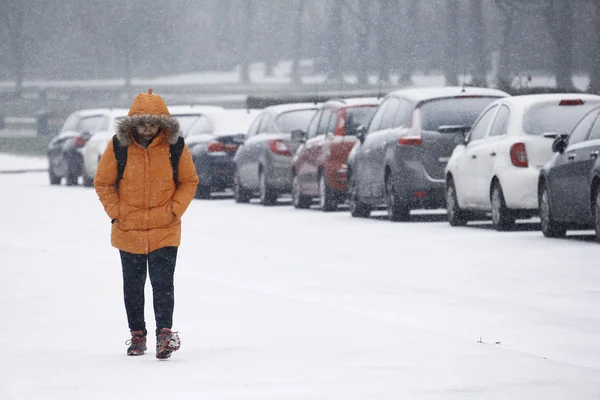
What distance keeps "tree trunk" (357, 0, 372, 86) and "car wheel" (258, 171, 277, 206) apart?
257 ft

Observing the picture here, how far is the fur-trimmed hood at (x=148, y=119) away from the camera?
10500mm

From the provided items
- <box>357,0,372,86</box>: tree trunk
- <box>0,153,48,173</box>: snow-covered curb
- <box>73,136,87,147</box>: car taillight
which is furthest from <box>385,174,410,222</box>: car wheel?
<box>357,0,372,86</box>: tree trunk

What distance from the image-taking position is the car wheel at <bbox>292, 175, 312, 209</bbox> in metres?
28.7

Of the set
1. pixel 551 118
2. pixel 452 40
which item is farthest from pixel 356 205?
pixel 452 40

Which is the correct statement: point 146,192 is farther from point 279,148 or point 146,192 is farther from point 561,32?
point 561,32

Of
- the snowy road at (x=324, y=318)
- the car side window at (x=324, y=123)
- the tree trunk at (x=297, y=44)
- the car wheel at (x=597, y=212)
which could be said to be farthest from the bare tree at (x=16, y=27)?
the car wheel at (x=597, y=212)

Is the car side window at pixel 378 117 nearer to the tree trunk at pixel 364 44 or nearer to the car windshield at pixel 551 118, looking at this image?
the car windshield at pixel 551 118

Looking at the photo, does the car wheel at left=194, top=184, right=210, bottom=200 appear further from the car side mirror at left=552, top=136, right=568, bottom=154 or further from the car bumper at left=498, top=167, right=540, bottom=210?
the car side mirror at left=552, top=136, right=568, bottom=154

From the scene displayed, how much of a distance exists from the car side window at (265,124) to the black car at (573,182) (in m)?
11.3

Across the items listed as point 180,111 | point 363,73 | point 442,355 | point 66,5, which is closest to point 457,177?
point 442,355

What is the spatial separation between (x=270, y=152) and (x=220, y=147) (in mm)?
3623

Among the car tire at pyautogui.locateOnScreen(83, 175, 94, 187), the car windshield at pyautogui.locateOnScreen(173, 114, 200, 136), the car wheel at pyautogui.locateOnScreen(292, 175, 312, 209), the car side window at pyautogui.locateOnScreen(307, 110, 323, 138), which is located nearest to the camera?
the car side window at pyautogui.locateOnScreen(307, 110, 323, 138)

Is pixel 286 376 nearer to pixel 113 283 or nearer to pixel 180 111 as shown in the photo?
pixel 113 283

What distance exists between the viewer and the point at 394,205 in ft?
77.9
